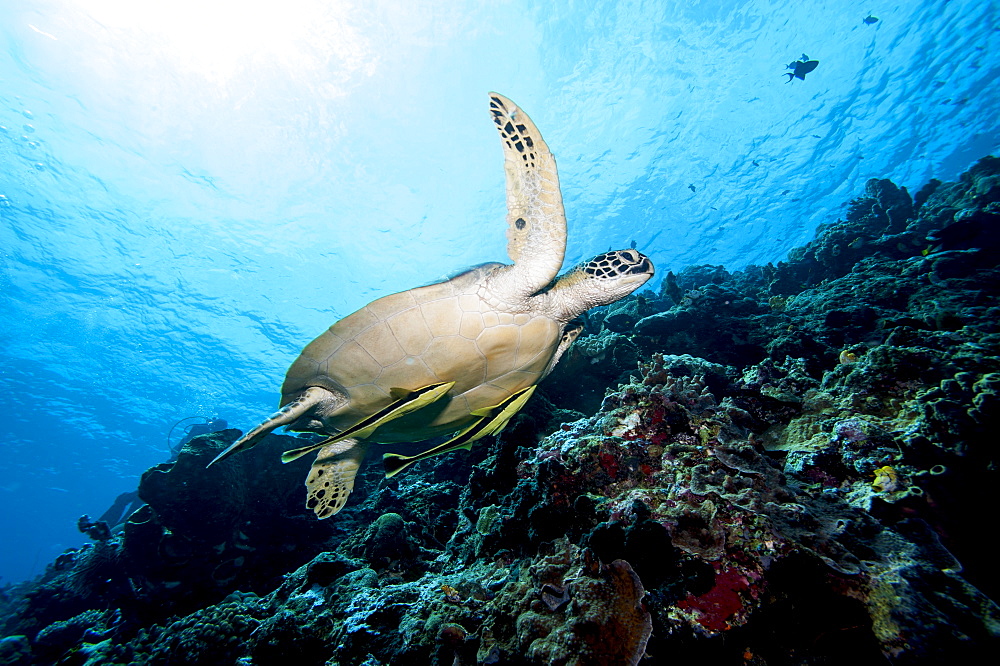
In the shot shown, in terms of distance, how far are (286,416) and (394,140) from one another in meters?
17.4

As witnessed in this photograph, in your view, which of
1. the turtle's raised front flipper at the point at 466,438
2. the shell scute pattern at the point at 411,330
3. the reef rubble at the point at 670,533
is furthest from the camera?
the shell scute pattern at the point at 411,330

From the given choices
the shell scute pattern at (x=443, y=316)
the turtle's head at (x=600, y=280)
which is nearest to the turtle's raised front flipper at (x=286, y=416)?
the shell scute pattern at (x=443, y=316)

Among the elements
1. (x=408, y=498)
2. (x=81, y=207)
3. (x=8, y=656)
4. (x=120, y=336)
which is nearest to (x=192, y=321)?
(x=120, y=336)

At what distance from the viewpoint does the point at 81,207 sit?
55.8ft

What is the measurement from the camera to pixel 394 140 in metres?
17.0

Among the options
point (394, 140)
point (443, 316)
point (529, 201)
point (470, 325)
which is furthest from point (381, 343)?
point (394, 140)

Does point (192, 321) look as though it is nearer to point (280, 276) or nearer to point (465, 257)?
point (280, 276)

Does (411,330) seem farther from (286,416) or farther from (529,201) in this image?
(286,416)

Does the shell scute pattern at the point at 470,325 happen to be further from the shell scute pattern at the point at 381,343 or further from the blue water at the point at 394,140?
the blue water at the point at 394,140

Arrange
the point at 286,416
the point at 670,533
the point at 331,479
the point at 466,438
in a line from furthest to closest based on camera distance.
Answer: the point at 331,479 < the point at 286,416 < the point at 466,438 < the point at 670,533

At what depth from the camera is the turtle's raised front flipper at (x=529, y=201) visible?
9.66ft

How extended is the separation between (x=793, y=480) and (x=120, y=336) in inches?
1413

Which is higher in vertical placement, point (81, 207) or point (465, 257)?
point (81, 207)

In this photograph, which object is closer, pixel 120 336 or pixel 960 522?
pixel 960 522
